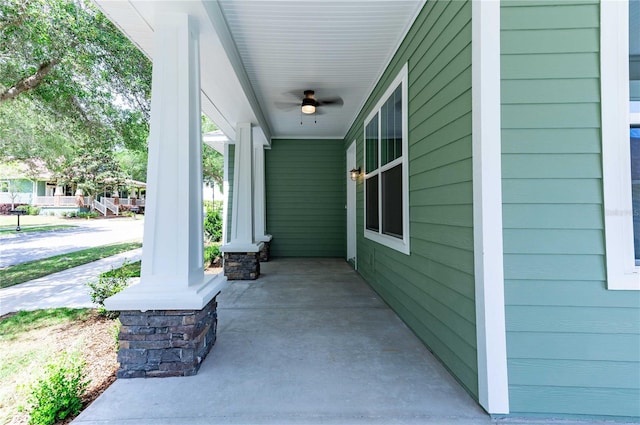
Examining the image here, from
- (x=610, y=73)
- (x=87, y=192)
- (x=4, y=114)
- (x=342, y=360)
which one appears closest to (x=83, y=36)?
(x=4, y=114)

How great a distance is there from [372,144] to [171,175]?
10.7 feet

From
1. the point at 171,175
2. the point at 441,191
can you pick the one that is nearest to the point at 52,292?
the point at 171,175

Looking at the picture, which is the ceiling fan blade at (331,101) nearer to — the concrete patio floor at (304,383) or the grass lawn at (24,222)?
the concrete patio floor at (304,383)

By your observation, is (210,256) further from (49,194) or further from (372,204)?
(49,194)

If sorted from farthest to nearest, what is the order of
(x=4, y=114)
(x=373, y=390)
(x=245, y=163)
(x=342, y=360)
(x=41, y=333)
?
1. (x=4, y=114)
2. (x=245, y=163)
3. (x=41, y=333)
4. (x=342, y=360)
5. (x=373, y=390)

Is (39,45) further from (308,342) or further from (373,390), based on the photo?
(373,390)

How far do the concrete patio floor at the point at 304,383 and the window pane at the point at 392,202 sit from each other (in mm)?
1069

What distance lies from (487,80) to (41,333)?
4835 mm

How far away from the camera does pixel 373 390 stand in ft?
6.47

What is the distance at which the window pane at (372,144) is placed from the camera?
176 inches

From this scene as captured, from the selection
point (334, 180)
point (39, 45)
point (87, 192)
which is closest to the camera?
point (39, 45)

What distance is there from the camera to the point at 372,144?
473 centimetres

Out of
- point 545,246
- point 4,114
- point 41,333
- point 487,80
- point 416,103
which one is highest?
point 4,114

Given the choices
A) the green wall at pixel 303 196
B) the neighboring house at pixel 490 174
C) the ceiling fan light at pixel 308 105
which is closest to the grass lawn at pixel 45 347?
the neighboring house at pixel 490 174
